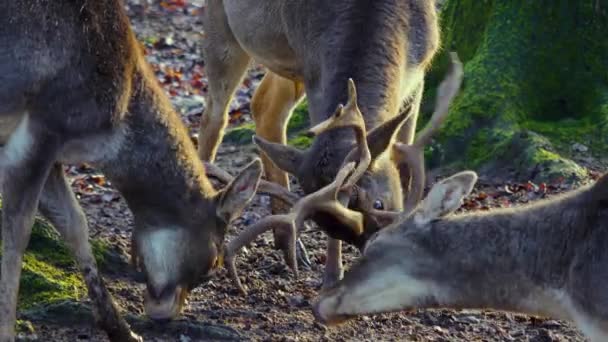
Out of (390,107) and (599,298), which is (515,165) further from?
(599,298)

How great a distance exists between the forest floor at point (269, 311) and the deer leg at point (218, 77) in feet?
1.99

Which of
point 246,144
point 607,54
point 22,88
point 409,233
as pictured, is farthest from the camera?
point 246,144

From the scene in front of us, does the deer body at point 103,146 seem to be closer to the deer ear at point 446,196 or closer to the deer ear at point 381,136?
the deer ear at point 381,136

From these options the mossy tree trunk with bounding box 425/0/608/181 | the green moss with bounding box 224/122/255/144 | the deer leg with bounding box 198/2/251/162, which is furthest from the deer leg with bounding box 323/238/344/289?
the green moss with bounding box 224/122/255/144

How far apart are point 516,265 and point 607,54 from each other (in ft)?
17.4

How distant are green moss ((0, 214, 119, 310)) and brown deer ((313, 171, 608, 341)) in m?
2.28

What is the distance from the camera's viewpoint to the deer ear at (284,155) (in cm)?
897

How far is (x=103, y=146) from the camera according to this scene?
Result: 8688 millimetres

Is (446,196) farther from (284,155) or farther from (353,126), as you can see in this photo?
(284,155)

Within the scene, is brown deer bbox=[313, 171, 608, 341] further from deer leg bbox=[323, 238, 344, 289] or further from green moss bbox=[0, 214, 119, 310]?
green moss bbox=[0, 214, 119, 310]

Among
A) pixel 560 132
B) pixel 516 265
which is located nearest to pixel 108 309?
pixel 516 265

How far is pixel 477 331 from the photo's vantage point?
9.12 meters

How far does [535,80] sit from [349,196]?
4097mm

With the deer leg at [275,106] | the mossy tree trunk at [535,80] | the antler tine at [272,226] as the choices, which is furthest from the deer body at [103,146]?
the mossy tree trunk at [535,80]
